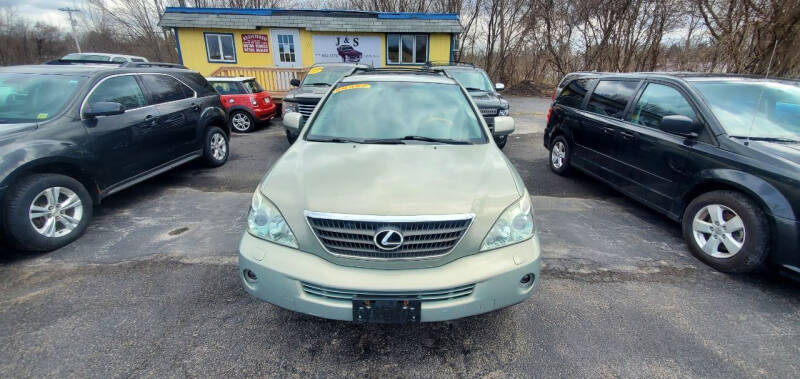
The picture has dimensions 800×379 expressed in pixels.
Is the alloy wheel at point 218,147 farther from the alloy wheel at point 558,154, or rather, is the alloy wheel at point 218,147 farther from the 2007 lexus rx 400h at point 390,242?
the alloy wheel at point 558,154

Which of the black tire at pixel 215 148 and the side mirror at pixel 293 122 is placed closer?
the side mirror at pixel 293 122

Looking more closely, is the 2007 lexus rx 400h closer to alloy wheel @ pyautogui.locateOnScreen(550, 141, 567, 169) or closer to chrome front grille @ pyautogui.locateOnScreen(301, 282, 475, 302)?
chrome front grille @ pyautogui.locateOnScreen(301, 282, 475, 302)

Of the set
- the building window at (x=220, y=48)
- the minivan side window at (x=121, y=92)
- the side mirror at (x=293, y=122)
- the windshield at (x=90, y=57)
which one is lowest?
the side mirror at (x=293, y=122)

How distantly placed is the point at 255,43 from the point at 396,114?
1471 cm

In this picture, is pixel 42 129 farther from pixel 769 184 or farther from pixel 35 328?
pixel 769 184

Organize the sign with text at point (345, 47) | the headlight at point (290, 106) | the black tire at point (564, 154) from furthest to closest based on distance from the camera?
the sign with text at point (345, 47) < the headlight at point (290, 106) < the black tire at point (564, 154)

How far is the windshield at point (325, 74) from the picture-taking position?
339 inches

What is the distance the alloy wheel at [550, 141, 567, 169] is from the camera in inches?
233

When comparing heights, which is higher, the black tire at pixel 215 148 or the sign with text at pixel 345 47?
the sign with text at pixel 345 47

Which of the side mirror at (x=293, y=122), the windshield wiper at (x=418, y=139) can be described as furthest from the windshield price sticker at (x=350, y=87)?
the windshield wiper at (x=418, y=139)

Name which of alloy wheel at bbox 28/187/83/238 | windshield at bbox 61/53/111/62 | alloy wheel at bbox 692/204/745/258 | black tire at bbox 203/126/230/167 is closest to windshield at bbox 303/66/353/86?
black tire at bbox 203/126/230/167

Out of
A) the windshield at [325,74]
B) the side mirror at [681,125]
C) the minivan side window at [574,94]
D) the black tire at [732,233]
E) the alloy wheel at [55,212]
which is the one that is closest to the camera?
the black tire at [732,233]

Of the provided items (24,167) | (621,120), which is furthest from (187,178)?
(621,120)

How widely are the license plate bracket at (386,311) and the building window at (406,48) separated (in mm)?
15243
